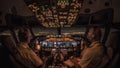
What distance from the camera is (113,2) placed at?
629cm

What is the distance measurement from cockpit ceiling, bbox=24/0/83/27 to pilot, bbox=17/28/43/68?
17.0 inches

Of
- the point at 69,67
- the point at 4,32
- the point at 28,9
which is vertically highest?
the point at 28,9

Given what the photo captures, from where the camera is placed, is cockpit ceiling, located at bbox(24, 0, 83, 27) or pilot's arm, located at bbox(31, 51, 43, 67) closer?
cockpit ceiling, located at bbox(24, 0, 83, 27)

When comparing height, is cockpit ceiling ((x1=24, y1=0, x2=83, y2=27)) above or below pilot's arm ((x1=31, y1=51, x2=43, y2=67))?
above

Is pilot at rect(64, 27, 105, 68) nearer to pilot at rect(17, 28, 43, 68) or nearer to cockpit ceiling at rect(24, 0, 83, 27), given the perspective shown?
cockpit ceiling at rect(24, 0, 83, 27)

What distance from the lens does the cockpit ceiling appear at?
20.2 ft

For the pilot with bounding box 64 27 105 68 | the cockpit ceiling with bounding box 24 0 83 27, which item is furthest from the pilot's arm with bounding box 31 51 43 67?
the cockpit ceiling with bounding box 24 0 83 27

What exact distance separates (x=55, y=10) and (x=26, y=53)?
975 mm

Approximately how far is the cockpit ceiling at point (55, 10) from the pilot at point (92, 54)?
455 mm

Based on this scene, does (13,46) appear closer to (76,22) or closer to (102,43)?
(76,22)

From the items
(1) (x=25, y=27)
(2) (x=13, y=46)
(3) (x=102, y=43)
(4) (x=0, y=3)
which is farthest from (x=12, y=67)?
(3) (x=102, y=43)

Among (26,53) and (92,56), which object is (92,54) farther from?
(26,53)

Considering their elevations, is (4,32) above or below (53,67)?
above

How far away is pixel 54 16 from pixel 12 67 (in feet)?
4.03
